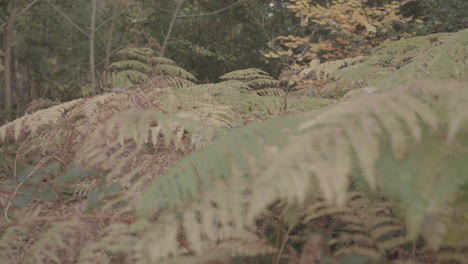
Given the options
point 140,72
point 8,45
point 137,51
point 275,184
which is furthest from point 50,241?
point 8,45

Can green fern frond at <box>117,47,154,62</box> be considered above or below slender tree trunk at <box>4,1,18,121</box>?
below

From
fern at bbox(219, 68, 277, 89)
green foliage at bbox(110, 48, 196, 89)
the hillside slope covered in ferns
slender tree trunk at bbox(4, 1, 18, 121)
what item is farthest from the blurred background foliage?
the hillside slope covered in ferns

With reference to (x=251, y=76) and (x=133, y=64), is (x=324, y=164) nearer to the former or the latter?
(x=251, y=76)

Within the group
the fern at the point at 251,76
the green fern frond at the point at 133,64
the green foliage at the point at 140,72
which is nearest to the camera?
the fern at the point at 251,76

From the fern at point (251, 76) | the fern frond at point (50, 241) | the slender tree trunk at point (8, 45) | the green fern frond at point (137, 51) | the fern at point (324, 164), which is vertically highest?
the slender tree trunk at point (8, 45)

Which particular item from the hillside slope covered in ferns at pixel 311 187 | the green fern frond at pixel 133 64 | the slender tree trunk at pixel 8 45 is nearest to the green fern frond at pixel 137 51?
the green fern frond at pixel 133 64

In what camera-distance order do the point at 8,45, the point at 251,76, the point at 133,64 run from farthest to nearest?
the point at 8,45, the point at 133,64, the point at 251,76

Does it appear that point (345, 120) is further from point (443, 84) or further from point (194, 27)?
point (194, 27)

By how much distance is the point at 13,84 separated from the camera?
27.3 feet

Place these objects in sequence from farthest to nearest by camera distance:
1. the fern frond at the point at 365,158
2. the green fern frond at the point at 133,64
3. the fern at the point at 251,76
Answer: the green fern frond at the point at 133,64
the fern at the point at 251,76
the fern frond at the point at 365,158

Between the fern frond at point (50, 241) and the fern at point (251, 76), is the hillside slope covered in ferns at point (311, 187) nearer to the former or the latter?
the fern frond at point (50, 241)

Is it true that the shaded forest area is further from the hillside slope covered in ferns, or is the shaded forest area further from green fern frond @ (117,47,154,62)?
green fern frond @ (117,47,154,62)

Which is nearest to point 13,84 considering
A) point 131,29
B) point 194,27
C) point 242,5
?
point 131,29

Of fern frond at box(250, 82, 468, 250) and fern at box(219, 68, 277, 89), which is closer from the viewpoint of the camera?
fern frond at box(250, 82, 468, 250)
